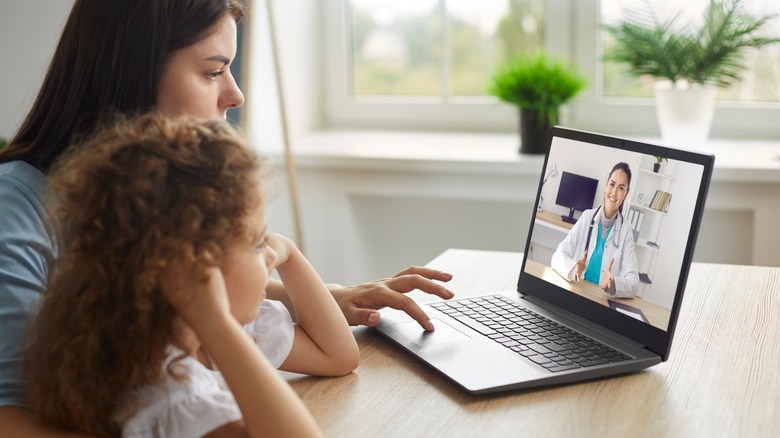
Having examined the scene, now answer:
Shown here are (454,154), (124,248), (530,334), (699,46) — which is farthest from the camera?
(454,154)

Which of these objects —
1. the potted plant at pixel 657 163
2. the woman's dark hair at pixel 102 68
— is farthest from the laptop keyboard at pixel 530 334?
the woman's dark hair at pixel 102 68

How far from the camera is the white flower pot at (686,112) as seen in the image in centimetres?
218

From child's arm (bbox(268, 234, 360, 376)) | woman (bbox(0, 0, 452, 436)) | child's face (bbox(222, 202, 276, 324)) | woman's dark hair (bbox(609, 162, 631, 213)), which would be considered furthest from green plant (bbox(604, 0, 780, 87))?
child's face (bbox(222, 202, 276, 324))

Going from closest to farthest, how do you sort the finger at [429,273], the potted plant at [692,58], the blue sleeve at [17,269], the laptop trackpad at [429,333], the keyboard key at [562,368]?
the blue sleeve at [17,269], the keyboard key at [562,368], the laptop trackpad at [429,333], the finger at [429,273], the potted plant at [692,58]

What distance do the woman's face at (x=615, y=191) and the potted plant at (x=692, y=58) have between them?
1.20m

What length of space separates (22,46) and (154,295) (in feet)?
6.36

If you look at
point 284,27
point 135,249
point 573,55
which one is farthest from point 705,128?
point 135,249

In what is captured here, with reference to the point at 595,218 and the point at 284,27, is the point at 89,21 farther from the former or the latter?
the point at 284,27

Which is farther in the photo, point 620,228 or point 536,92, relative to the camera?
point 536,92

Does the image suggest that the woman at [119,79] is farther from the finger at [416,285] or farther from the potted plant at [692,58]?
the potted plant at [692,58]

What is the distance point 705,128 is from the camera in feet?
7.25

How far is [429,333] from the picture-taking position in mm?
1123

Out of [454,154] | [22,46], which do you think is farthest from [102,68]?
[22,46]

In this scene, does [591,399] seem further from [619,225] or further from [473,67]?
[473,67]
